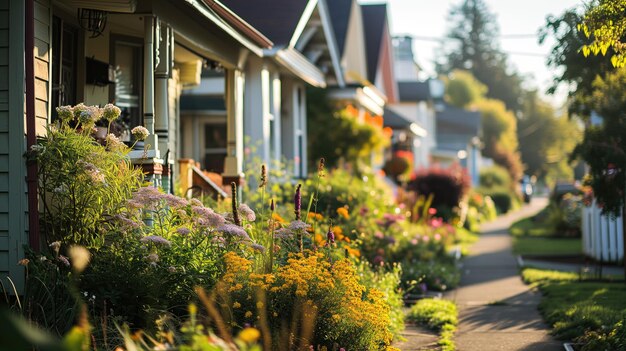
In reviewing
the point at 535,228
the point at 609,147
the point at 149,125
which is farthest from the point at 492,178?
the point at 149,125

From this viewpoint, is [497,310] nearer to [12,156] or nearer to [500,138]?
[12,156]

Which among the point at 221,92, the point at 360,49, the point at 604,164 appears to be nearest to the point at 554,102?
the point at 360,49

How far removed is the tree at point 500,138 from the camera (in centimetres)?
7200

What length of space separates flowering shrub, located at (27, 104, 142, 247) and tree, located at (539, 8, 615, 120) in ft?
25.8

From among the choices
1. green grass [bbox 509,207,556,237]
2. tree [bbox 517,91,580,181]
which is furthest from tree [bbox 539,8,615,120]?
tree [bbox 517,91,580,181]

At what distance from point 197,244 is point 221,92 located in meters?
14.3

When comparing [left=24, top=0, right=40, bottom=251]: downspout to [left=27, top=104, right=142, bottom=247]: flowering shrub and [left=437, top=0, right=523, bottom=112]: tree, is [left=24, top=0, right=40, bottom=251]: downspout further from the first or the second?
[left=437, top=0, right=523, bottom=112]: tree

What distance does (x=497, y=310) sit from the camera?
525 inches

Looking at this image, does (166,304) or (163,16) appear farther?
(163,16)

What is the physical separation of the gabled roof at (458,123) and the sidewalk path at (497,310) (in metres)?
48.3

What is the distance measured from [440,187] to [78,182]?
24578 mm

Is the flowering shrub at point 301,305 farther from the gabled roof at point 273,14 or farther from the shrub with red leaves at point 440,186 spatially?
the shrub with red leaves at point 440,186

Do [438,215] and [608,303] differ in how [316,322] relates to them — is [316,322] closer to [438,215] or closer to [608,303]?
[608,303]

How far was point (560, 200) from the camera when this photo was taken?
1428 inches
